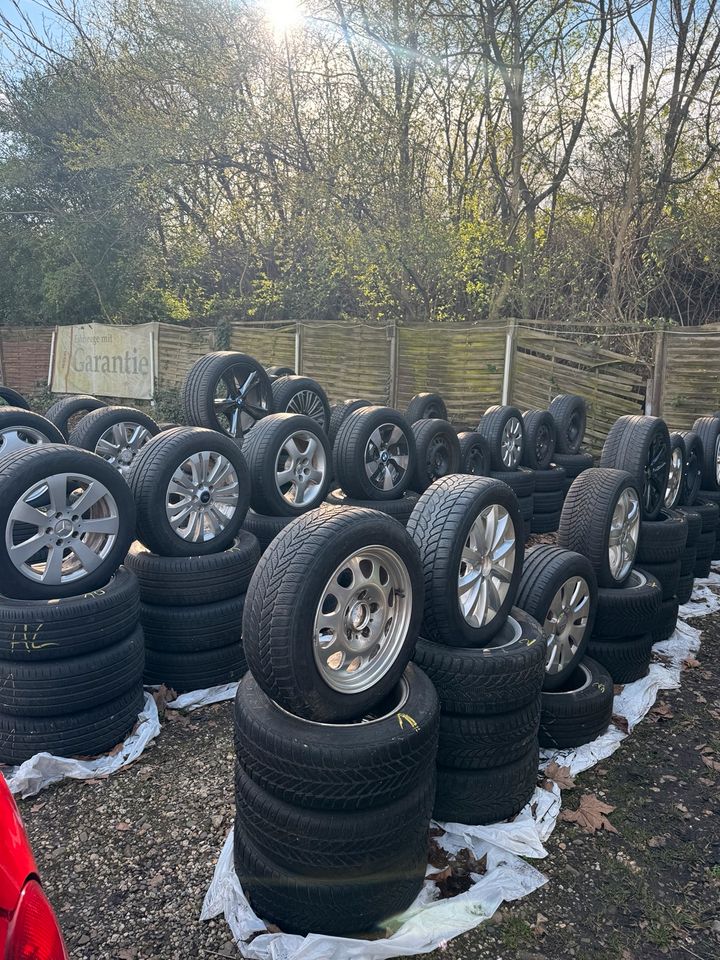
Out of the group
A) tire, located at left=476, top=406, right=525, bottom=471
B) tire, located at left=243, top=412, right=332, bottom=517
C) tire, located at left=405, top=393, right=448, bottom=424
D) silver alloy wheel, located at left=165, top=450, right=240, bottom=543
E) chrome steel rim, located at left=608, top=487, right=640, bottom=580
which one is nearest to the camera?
chrome steel rim, located at left=608, top=487, right=640, bottom=580

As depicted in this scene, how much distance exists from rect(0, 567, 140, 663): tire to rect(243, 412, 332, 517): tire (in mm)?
2016

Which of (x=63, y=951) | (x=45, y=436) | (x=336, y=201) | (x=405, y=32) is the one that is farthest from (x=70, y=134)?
(x=63, y=951)

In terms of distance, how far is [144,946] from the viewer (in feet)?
8.84

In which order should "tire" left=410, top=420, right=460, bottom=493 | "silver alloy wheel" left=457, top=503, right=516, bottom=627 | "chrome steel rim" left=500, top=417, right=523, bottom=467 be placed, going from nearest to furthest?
"silver alloy wheel" left=457, top=503, right=516, bottom=627 → "tire" left=410, top=420, right=460, bottom=493 → "chrome steel rim" left=500, top=417, right=523, bottom=467

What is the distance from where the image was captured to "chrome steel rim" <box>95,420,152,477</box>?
7504 millimetres

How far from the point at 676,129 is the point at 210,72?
510 inches

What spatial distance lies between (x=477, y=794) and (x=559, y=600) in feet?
4.36

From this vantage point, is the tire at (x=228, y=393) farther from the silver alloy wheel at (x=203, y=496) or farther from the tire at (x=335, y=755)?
the tire at (x=335, y=755)

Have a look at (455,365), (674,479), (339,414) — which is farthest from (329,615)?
(455,365)

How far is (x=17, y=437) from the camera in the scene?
6.54 meters

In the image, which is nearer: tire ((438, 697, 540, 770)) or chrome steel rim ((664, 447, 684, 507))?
tire ((438, 697, 540, 770))

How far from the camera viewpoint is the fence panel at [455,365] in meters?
13.4

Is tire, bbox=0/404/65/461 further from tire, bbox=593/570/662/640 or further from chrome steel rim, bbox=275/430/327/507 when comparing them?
tire, bbox=593/570/662/640

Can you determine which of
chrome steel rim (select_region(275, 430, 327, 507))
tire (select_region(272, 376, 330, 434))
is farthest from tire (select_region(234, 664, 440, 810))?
tire (select_region(272, 376, 330, 434))
